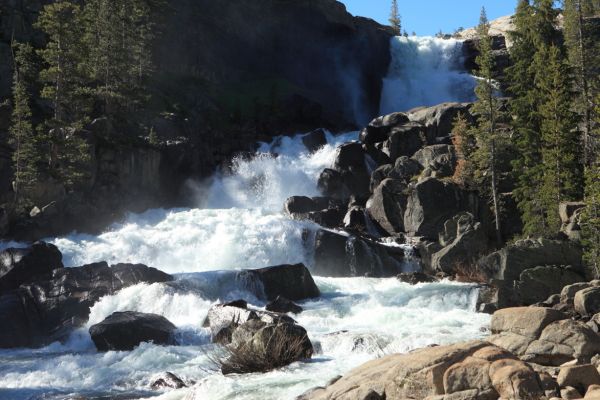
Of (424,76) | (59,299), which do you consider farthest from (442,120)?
(59,299)

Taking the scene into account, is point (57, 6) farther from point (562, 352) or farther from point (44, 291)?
point (562, 352)

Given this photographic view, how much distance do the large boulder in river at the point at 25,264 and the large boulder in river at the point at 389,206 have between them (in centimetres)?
2263

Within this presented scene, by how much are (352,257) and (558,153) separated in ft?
48.1

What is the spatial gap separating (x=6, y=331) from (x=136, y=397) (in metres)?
12.8

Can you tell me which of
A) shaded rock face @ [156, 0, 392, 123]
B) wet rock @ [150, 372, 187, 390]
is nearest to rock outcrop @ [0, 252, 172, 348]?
wet rock @ [150, 372, 187, 390]

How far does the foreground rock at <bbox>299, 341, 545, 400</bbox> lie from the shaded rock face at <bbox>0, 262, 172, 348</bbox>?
18.8m

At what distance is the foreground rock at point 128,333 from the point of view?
21.7 metres

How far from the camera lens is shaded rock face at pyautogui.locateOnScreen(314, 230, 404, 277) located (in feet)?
119

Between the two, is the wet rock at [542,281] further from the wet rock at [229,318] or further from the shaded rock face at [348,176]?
the shaded rock face at [348,176]

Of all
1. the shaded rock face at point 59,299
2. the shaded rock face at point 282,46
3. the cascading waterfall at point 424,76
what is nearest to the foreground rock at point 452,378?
the shaded rock face at point 59,299

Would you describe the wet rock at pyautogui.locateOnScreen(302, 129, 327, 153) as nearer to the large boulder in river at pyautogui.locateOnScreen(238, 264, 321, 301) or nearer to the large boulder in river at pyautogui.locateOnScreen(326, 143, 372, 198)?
the large boulder in river at pyautogui.locateOnScreen(326, 143, 372, 198)

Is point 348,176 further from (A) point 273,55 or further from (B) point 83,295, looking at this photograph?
(A) point 273,55

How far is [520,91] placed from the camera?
45656 mm

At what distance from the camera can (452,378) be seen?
9.36m
